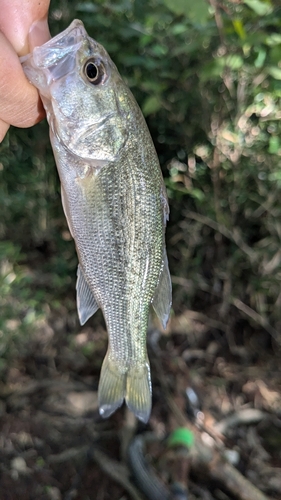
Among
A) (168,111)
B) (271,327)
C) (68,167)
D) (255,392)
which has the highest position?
(68,167)

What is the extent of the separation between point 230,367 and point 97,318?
1149 mm

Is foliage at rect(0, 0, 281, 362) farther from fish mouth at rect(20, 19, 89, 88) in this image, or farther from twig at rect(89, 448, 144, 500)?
twig at rect(89, 448, 144, 500)

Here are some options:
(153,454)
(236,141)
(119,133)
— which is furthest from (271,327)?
(119,133)

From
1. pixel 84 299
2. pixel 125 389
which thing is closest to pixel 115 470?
pixel 125 389

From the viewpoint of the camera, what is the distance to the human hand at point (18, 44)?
98cm

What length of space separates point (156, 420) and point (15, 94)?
2.31 m

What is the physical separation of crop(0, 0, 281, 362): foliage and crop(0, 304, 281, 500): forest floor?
0.28 m

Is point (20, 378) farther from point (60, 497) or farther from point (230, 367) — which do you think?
point (230, 367)

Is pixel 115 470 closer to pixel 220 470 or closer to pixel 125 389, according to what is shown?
pixel 220 470

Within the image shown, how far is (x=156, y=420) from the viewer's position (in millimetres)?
2588

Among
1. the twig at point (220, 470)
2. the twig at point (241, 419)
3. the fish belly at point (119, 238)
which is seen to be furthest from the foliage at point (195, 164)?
the twig at point (220, 470)

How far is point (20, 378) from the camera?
2.76 m

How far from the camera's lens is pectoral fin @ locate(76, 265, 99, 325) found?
4.31 feet

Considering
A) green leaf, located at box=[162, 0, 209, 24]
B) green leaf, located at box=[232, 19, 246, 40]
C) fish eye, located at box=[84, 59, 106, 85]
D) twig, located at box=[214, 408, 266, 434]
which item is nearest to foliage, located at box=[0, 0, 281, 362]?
green leaf, located at box=[232, 19, 246, 40]
